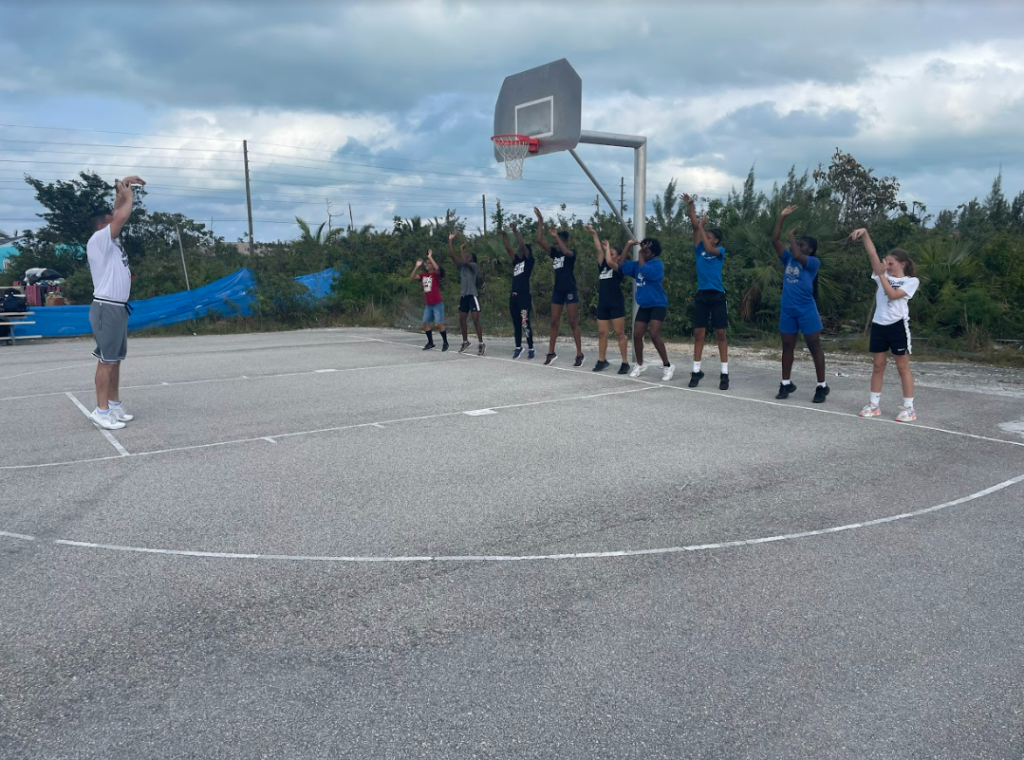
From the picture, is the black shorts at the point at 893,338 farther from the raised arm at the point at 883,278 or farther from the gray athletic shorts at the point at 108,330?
the gray athletic shorts at the point at 108,330

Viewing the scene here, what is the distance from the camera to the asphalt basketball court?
10.4ft

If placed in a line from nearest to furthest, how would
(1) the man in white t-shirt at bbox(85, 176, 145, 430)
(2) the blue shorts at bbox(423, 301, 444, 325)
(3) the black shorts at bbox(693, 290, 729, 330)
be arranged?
(1) the man in white t-shirt at bbox(85, 176, 145, 430)
(3) the black shorts at bbox(693, 290, 729, 330)
(2) the blue shorts at bbox(423, 301, 444, 325)

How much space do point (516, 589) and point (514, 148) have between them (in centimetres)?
1119

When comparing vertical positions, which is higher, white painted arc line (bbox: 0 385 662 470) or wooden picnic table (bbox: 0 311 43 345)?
wooden picnic table (bbox: 0 311 43 345)

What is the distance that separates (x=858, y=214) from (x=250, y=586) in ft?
72.7

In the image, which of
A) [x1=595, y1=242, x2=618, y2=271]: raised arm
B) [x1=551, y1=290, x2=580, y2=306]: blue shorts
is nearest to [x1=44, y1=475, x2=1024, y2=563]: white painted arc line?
[x1=595, y1=242, x2=618, y2=271]: raised arm

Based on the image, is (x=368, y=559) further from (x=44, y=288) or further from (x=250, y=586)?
(x=44, y=288)

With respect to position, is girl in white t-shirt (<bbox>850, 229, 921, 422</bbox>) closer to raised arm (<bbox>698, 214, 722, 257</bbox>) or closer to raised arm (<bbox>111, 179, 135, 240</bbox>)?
raised arm (<bbox>698, 214, 722, 257</bbox>)

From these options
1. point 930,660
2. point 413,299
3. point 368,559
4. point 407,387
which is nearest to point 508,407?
point 407,387

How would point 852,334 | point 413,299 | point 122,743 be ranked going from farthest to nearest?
point 413,299
point 852,334
point 122,743

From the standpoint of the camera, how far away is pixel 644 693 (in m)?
3.36

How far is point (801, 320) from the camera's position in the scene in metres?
9.48

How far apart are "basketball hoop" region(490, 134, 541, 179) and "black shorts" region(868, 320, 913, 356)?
24.2 ft

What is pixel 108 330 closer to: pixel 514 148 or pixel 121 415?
pixel 121 415
